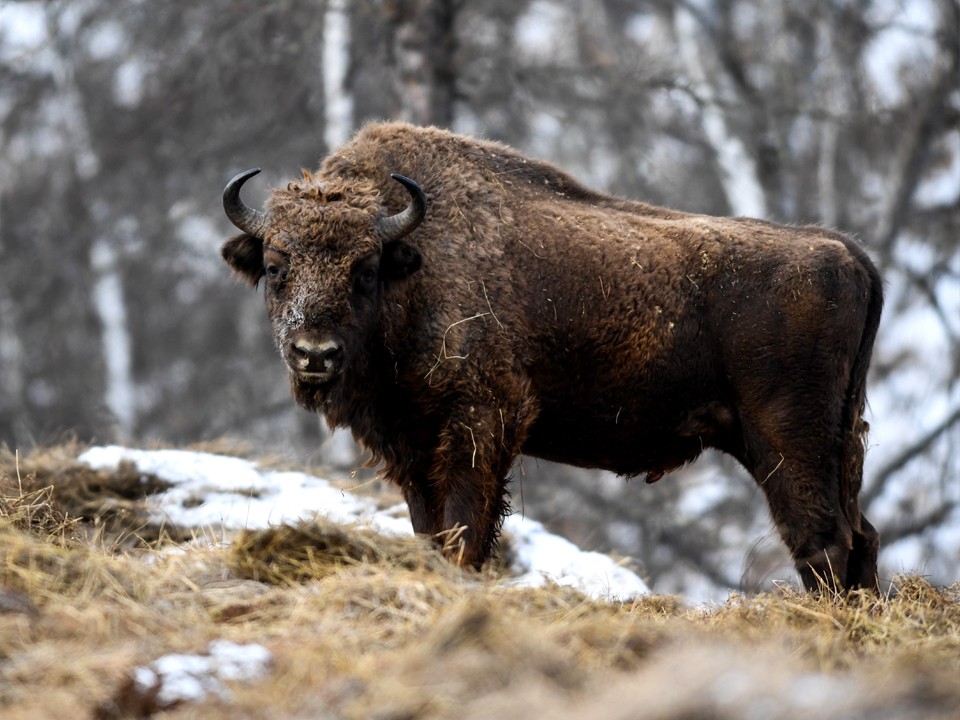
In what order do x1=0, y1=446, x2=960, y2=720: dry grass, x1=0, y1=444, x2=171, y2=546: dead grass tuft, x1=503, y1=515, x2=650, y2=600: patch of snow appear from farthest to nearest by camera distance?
1. x1=503, y1=515, x2=650, y2=600: patch of snow
2. x1=0, y1=444, x2=171, y2=546: dead grass tuft
3. x1=0, y1=446, x2=960, y2=720: dry grass

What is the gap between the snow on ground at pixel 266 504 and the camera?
8.26 meters

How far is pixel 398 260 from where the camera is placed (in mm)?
6770

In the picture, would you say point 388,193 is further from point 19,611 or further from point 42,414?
point 42,414

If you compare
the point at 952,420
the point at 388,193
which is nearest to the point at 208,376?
the point at 952,420

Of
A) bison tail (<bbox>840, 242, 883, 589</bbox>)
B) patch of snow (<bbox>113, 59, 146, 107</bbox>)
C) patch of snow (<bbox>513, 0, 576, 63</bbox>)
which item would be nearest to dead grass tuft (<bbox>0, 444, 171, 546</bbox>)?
bison tail (<bbox>840, 242, 883, 589</bbox>)

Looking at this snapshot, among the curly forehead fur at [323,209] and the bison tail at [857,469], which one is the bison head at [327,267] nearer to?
the curly forehead fur at [323,209]

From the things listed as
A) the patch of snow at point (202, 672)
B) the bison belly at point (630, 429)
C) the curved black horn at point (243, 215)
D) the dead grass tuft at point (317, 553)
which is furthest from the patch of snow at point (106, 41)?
the patch of snow at point (202, 672)

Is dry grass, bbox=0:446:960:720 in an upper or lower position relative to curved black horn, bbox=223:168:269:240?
lower

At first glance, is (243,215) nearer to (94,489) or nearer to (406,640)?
(94,489)

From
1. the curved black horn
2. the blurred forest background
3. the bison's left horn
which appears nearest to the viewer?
the bison's left horn

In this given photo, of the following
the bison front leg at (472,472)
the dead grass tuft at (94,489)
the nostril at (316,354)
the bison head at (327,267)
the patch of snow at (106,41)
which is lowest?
the dead grass tuft at (94,489)

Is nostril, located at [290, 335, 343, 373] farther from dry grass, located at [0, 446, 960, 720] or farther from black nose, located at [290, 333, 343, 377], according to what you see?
dry grass, located at [0, 446, 960, 720]

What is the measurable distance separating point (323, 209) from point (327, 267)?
37 centimetres

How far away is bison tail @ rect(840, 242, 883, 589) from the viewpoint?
744cm
